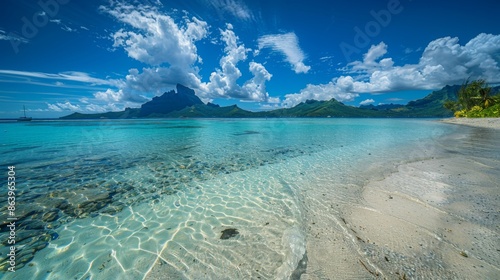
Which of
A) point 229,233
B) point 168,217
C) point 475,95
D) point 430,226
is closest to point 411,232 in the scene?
point 430,226

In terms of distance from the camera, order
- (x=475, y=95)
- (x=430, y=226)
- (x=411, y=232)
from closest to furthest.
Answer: (x=411, y=232) → (x=430, y=226) → (x=475, y=95)

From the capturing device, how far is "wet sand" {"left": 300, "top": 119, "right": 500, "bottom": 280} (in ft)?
13.8

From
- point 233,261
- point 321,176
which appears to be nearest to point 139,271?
point 233,261

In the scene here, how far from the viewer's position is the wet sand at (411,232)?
421 centimetres

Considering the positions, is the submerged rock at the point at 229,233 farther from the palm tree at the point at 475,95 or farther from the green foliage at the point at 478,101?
the palm tree at the point at 475,95

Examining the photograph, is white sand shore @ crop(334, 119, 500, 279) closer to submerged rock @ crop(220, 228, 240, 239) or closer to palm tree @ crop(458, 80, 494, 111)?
submerged rock @ crop(220, 228, 240, 239)

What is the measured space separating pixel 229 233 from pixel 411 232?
5.32 meters

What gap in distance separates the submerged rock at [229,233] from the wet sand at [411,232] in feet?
7.45

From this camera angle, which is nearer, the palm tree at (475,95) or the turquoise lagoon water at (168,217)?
the turquoise lagoon water at (168,217)

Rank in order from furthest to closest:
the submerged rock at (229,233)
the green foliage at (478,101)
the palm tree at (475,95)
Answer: the palm tree at (475,95)
the green foliage at (478,101)
the submerged rock at (229,233)

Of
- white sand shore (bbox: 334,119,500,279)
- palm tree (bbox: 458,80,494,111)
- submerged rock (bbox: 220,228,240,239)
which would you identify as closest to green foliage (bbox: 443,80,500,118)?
palm tree (bbox: 458,80,494,111)

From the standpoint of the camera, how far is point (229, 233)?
241 inches

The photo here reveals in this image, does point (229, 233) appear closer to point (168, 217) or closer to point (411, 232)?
point (168, 217)

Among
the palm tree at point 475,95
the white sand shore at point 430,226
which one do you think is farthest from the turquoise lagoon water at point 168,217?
the palm tree at point 475,95
